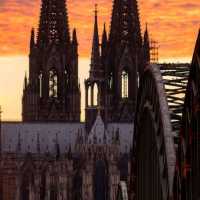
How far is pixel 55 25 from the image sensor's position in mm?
Answer: 141125

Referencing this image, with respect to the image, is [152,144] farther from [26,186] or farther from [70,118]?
[70,118]

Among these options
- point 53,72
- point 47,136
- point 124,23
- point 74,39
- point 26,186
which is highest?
point 124,23

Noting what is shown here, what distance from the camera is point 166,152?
1629 inches

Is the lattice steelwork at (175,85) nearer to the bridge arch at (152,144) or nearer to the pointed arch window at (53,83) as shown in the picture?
the bridge arch at (152,144)

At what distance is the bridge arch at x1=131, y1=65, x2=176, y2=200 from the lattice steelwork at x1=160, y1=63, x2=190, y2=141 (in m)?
0.44

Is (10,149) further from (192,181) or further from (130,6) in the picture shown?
(192,181)

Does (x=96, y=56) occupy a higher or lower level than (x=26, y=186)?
higher

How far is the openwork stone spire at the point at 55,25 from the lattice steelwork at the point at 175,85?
93564 millimetres

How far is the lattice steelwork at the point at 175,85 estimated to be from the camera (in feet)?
144

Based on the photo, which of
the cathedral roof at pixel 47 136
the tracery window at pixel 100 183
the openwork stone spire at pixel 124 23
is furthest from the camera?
the openwork stone spire at pixel 124 23

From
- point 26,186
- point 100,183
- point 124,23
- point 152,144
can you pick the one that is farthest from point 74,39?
point 152,144

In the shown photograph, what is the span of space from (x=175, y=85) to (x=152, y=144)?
5.20 m

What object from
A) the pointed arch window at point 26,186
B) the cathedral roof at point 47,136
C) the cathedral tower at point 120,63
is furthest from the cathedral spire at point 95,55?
the pointed arch window at point 26,186

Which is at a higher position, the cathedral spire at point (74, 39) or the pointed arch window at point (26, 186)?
the cathedral spire at point (74, 39)
